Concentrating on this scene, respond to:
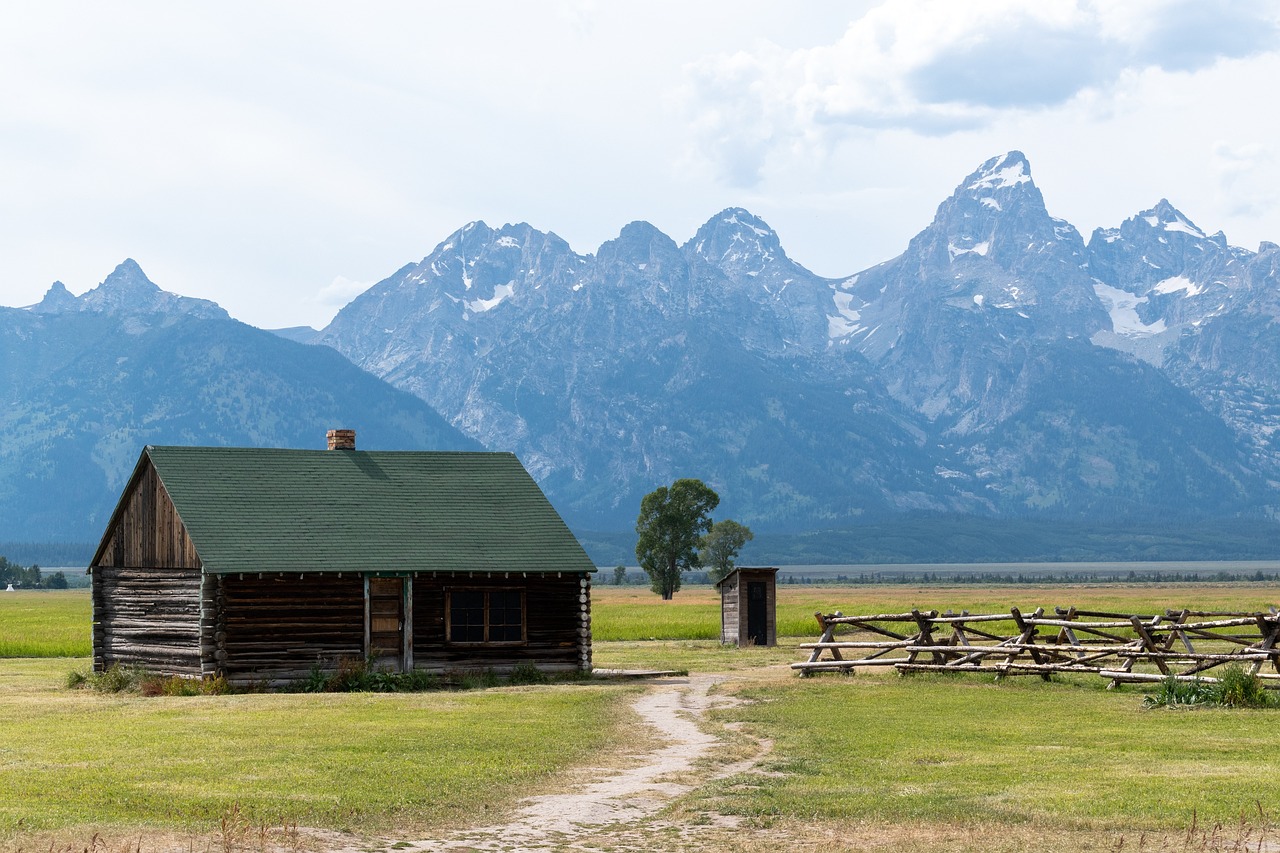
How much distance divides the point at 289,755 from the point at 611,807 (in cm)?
667

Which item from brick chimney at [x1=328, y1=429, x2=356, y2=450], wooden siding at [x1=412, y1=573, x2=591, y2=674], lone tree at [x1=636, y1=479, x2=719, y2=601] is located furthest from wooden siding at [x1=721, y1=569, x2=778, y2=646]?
lone tree at [x1=636, y1=479, x2=719, y2=601]

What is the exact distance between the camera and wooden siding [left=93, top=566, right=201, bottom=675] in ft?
129

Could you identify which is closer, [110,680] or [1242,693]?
[1242,693]

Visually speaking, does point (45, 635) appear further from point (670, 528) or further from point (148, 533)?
point (670, 528)

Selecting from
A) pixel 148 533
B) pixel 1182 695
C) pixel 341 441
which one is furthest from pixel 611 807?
pixel 341 441

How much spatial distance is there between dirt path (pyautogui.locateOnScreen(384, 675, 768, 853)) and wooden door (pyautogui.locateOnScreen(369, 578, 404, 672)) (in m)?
13.9

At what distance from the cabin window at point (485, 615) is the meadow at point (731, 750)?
3.61m

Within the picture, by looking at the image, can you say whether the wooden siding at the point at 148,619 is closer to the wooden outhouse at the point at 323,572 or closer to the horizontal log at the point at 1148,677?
the wooden outhouse at the point at 323,572

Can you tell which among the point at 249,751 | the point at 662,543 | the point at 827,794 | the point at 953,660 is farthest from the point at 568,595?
the point at 662,543

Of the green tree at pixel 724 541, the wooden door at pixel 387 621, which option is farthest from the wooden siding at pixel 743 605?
the green tree at pixel 724 541

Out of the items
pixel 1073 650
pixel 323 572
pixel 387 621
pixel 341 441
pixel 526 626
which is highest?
pixel 341 441

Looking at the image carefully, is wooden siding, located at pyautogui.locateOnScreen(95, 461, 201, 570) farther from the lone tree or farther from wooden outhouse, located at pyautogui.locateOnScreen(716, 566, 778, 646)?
the lone tree

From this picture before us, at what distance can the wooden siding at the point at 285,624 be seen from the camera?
1508 inches

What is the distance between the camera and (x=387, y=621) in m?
39.9
